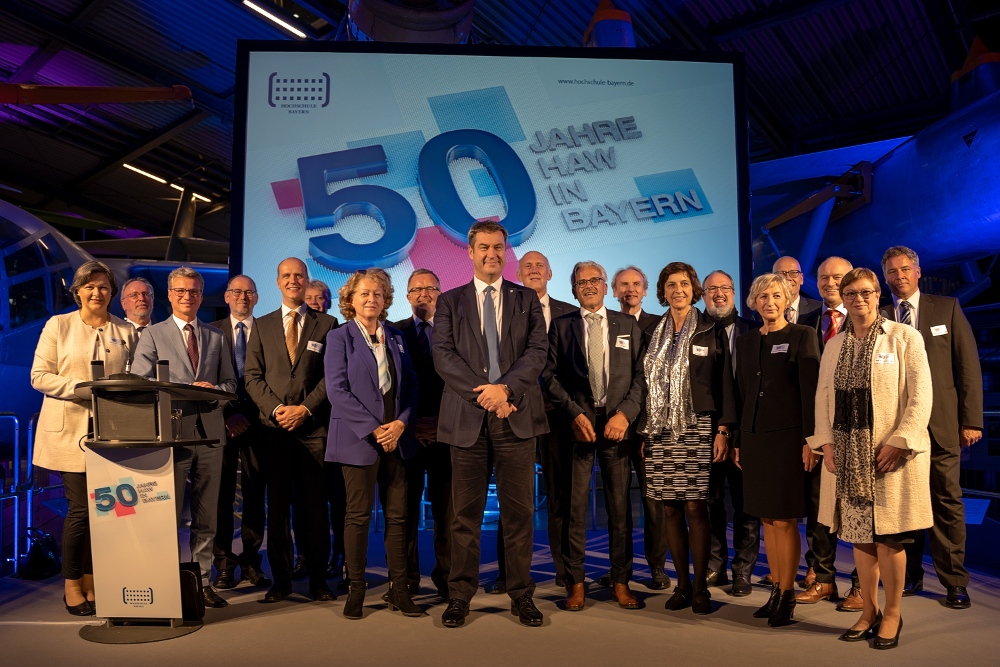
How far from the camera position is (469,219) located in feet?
16.7

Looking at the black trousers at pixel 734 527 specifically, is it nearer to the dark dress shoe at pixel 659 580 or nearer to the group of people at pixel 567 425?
the group of people at pixel 567 425

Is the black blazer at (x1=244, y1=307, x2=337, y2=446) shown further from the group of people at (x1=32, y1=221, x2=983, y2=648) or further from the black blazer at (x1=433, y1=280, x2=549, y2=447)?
the black blazer at (x1=433, y1=280, x2=549, y2=447)

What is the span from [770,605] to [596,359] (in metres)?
1.23

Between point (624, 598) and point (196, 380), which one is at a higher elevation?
point (196, 380)

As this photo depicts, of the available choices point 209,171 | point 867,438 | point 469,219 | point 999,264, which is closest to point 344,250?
point 469,219

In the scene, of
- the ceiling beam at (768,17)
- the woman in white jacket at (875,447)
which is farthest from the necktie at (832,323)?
the ceiling beam at (768,17)

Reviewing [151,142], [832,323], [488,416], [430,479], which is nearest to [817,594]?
[832,323]

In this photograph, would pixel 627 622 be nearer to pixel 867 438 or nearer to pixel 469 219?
pixel 867 438

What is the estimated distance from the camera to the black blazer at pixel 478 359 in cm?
271

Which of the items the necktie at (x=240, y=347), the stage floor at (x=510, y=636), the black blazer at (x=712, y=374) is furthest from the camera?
the necktie at (x=240, y=347)

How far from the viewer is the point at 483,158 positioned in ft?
16.9

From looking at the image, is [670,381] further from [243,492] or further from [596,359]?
[243,492]

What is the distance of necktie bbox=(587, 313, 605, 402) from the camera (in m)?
3.13

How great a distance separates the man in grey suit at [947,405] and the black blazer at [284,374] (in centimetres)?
268
